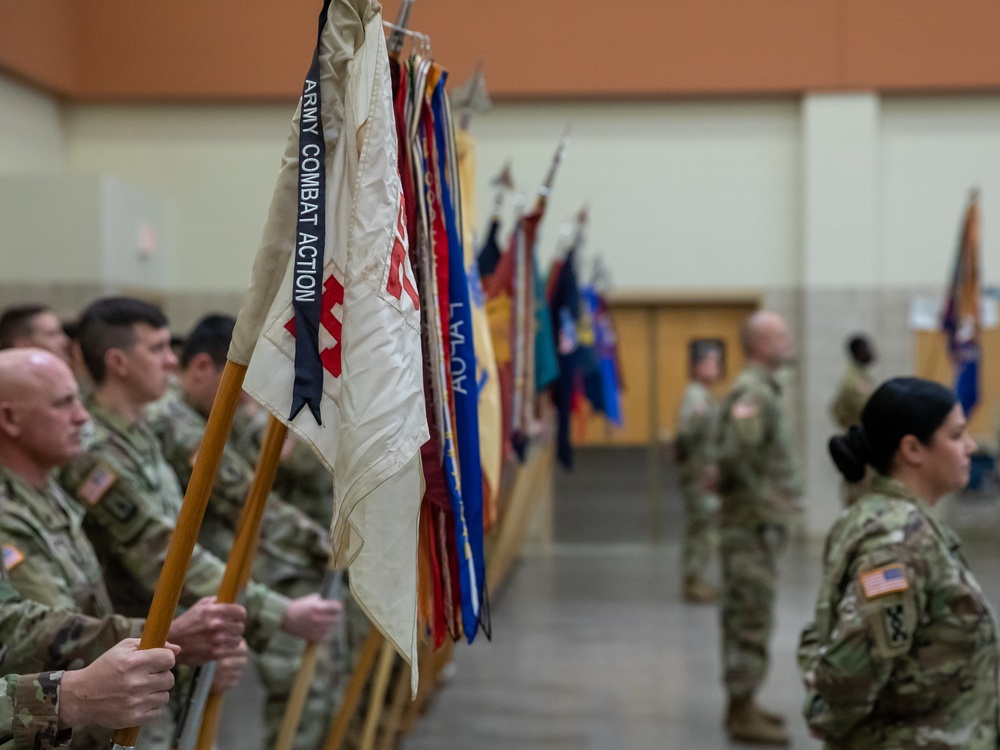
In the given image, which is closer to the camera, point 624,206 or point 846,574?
point 846,574

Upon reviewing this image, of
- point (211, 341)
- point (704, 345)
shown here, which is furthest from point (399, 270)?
point (704, 345)

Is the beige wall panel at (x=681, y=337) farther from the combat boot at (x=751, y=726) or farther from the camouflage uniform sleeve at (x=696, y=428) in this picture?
the combat boot at (x=751, y=726)

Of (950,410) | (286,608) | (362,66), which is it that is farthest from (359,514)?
(950,410)

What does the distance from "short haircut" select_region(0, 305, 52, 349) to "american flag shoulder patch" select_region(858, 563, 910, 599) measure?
10.1ft

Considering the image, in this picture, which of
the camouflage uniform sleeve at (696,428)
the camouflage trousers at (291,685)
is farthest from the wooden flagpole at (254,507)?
the camouflage uniform sleeve at (696,428)

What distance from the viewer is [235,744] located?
5.27m

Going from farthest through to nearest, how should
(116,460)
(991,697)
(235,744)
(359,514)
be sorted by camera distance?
1. (235,744)
2. (116,460)
3. (991,697)
4. (359,514)

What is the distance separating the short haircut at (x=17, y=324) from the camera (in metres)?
4.32

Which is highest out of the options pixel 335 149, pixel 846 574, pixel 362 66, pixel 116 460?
pixel 362 66

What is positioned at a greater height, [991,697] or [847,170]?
[847,170]

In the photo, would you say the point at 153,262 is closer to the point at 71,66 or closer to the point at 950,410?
the point at 71,66

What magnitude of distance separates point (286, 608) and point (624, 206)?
833cm

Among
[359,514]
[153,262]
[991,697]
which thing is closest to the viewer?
[359,514]

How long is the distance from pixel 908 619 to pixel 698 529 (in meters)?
6.29
